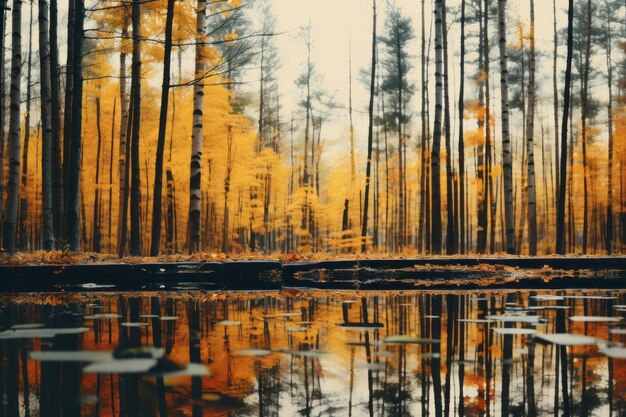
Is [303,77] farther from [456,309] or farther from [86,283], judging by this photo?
[456,309]

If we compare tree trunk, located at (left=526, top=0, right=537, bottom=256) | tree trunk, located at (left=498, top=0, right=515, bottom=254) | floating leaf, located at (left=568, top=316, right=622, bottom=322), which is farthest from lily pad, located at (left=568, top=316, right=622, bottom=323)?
tree trunk, located at (left=526, top=0, right=537, bottom=256)

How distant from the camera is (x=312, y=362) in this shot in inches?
120

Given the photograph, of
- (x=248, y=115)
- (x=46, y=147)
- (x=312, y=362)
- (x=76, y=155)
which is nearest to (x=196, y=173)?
(x=76, y=155)

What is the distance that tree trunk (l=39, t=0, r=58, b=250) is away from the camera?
1263 centimetres

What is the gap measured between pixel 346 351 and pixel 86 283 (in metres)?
6.76

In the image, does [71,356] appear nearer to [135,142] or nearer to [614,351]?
[614,351]

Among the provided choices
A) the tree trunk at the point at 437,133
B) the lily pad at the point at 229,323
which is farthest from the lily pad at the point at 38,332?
the tree trunk at the point at 437,133

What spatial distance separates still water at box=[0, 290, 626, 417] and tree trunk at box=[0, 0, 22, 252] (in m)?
7.91

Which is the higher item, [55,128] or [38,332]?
[55,128]

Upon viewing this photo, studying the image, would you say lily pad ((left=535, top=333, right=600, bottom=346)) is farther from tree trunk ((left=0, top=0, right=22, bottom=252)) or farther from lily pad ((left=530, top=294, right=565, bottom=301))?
tree trunk ((left=0, top=0, right=22, bottom=252))

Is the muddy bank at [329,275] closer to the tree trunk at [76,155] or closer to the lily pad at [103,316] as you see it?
the tree trunk at [76,155]

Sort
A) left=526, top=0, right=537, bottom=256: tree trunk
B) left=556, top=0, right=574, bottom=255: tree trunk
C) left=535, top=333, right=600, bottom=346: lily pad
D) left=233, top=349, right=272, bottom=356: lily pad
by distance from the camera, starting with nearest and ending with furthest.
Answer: left=233, top=349, right=272, bottom=356: lily pad
left=535, top=333, right=600, bottom=346: lily pad
left=556, top=0, right=574, bottom=255: tree trunk
left=526, top=0, right=537, bottom=256: tree trunk

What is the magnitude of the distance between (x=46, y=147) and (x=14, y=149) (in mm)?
688

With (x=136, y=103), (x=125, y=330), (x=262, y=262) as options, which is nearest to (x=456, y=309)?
(x=125, y=330)
